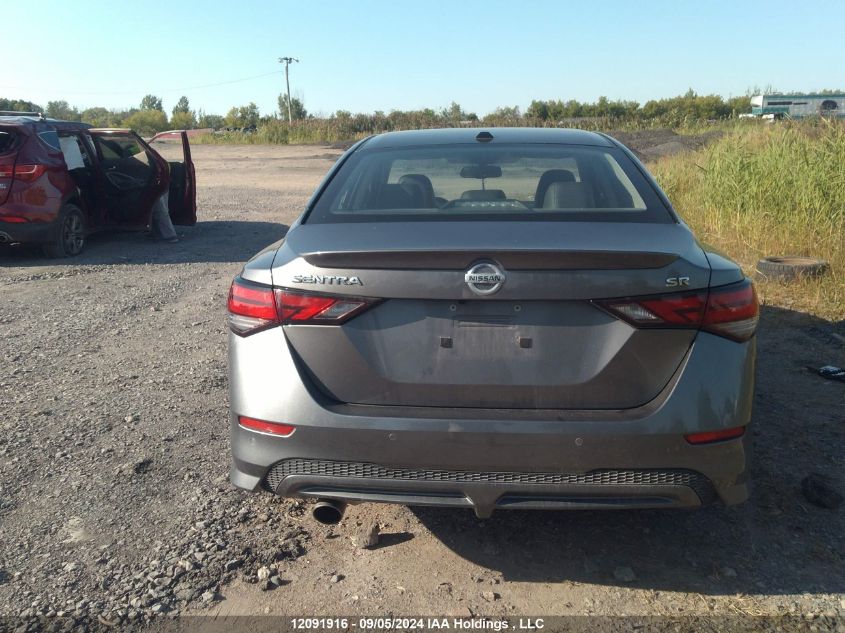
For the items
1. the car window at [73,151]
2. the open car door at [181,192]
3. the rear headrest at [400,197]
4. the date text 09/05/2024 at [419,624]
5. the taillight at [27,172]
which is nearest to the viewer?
the date text 09/05/2024 at [419,624]

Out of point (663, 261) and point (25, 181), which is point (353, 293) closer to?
point (663, 261)

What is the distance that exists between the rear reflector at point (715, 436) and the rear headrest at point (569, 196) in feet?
3.68

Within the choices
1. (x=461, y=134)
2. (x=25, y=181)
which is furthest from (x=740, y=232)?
(x=25, y=181)

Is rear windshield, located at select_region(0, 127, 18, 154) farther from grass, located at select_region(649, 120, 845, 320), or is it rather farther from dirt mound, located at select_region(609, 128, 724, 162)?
dirt mound, located at select_region(609, 128, 724, 162)

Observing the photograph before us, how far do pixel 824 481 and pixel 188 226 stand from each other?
1075 centimetres

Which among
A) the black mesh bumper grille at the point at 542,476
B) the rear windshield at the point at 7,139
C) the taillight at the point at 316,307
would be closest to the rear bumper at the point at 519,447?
the black mesh bumper grille at the point at 542,476

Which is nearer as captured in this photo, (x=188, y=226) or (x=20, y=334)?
(x=20, y=334)

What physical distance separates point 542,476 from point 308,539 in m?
1.16

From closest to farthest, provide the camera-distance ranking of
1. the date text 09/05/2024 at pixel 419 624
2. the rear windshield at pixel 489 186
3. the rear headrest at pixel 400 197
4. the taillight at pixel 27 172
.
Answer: the date text 09/05/2024 at pixel 419 624
the rear windshield at pixel 489 186
the rear headrest at pixel 400 197
the taillight at pixel 27 172

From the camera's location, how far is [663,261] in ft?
8.55

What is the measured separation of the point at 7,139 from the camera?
30.2ft

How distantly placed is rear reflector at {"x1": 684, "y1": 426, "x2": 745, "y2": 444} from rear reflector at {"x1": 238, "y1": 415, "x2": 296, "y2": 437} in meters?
1.36

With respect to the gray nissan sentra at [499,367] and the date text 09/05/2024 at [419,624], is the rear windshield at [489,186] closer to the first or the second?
the gray nissan sentra at [499,367]

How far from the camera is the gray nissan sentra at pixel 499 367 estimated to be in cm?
259
